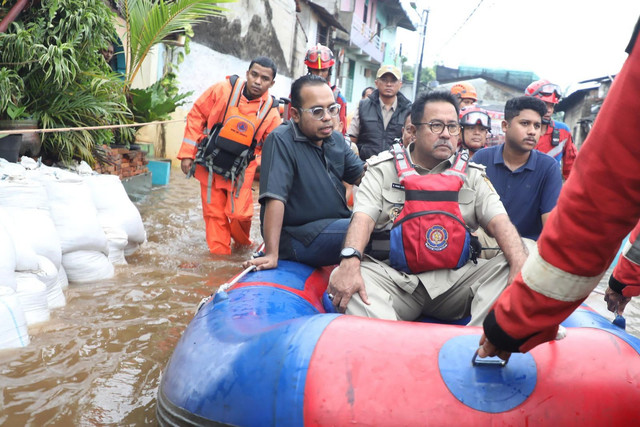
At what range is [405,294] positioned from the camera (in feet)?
9.02

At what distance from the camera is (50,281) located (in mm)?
3443

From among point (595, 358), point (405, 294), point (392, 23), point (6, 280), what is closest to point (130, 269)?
point (6, 280)

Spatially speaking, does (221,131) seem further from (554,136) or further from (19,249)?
(554,136)

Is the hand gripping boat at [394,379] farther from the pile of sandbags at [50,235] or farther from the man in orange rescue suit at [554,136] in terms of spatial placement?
the man in orange rescue suit at [554,136]

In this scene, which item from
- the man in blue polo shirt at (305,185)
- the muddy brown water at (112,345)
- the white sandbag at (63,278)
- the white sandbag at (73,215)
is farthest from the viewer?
the white sandbag at (73,215)

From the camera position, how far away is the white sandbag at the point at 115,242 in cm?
449

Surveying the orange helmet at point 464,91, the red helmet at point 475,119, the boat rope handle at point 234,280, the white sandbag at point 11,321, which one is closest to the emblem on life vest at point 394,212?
the boat rope handle at point 234,280

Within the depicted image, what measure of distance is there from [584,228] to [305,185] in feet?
6.93

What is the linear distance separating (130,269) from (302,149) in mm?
1983

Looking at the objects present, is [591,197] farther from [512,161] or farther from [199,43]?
[199,43]

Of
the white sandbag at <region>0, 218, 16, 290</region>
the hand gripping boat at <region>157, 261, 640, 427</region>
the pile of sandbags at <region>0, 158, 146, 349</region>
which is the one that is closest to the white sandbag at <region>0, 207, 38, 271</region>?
the pile of sandbags at <region>0, 158, 146, 349</region>

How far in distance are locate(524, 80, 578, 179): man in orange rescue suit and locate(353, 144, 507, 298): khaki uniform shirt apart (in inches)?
113

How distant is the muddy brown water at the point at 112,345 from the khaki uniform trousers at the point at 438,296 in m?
1.10

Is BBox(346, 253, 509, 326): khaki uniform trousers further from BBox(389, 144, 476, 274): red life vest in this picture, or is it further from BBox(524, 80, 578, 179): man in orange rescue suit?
BBox(524, 80, 578, 179): man in orange rescue suit
